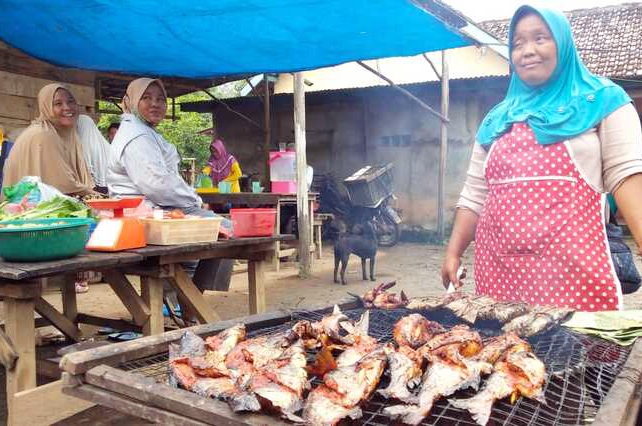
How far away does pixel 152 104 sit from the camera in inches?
186

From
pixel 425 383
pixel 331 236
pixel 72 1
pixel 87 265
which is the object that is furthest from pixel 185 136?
pixel 425 383

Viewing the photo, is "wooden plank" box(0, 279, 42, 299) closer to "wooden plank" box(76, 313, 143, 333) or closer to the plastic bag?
the plastic bag

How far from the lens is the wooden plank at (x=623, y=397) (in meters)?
1.41

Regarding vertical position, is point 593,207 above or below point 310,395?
above

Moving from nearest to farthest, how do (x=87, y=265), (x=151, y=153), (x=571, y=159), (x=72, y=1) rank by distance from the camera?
1. (x=571, y=159)
2. (x=87, y=265)
3. (x=151, y=153)
4. (x=72, y=1)

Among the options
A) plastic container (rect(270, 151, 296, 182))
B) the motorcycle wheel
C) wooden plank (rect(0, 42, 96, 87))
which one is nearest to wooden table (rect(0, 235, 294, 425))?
wooden plank (rect(0, 42, 96, 87))

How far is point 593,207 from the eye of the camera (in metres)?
2.37

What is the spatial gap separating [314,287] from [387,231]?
16.7ft

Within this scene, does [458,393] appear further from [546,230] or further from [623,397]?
[546,230]

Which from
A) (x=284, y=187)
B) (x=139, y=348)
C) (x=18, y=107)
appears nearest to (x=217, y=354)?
(x=139, y=348)

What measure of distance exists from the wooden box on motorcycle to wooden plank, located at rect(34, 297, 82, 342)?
26.3ft

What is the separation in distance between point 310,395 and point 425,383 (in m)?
0.40

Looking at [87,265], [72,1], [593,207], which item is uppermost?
[72,1]

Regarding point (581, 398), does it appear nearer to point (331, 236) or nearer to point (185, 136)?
point (331, 236)
